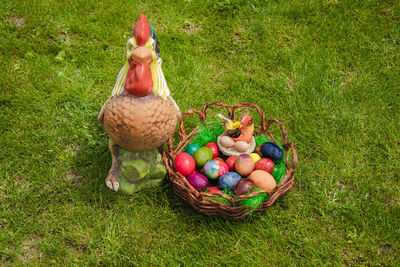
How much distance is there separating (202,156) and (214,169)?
0.15m

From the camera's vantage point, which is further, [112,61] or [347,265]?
[112,61]

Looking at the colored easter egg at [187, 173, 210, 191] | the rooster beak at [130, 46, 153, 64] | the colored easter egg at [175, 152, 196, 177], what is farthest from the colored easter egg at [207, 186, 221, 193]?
the rooster beak at [130, 46, 153, 64]

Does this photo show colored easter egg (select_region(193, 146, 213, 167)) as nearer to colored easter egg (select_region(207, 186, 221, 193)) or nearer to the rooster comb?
colored easter egg (select_region(207, 186, 221, 193))

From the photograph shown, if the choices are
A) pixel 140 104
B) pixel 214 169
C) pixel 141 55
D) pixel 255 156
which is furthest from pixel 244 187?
pixel 141 55

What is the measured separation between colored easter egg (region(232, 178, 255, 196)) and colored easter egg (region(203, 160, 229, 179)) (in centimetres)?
19

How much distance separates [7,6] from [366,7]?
411 centimetres

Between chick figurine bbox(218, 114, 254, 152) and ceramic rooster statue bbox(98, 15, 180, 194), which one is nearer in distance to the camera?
ceramic rooster statue bbox(98, 15, 180, 194)

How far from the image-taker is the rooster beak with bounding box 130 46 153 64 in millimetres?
2058

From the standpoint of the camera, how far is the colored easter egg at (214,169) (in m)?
2.55

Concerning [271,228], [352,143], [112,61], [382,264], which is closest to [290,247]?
[271,228]

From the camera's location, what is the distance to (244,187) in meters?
2.38

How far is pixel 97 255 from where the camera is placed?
2379 mm

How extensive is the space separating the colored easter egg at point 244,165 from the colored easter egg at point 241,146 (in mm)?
117

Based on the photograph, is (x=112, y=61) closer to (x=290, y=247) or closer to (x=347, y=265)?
(x=290, y=247)
